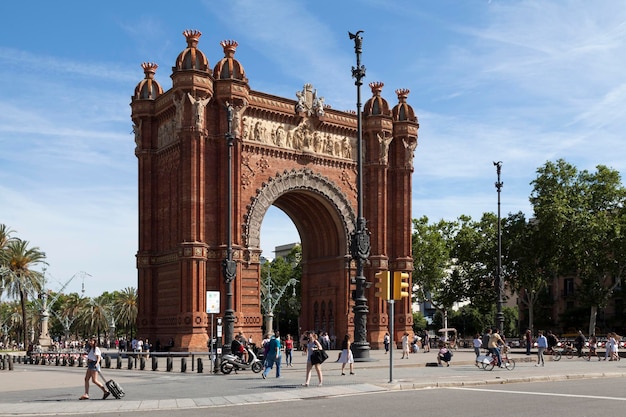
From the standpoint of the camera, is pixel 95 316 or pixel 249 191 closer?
pixel 249 191

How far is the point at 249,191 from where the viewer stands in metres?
51.7

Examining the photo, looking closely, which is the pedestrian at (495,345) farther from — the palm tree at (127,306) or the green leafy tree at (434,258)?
the palm tree at (127,306)

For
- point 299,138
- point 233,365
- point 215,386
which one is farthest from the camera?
point 299,138

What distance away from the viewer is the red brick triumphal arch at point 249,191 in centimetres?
4822

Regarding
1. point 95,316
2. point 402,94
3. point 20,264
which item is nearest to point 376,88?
point 402,94

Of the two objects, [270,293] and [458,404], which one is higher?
[458,404]

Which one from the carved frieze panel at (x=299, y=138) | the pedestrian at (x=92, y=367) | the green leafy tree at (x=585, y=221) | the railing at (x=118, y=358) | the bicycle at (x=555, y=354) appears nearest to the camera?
the pedestrian at (x=92, y=367)

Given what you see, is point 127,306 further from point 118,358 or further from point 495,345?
point 495,345

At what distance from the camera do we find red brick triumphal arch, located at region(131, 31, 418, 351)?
48219mm

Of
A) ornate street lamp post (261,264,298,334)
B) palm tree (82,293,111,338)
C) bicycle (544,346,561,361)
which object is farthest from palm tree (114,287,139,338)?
bicycle (544,346,561,361)

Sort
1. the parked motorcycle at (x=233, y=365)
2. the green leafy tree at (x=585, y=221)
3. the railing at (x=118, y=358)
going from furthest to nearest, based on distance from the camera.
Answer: the green leafy tree at (x=585, y=221) < the railing at (x=118, y=358) < the parked motorcycle at (x=233, y=365)

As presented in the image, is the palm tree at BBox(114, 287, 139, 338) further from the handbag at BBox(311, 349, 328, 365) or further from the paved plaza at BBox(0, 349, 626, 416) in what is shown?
the handbag at BBox(311, 349, 328, 365)

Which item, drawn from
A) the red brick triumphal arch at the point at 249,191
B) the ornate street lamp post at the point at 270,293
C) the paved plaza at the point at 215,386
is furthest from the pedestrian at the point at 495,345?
the ornate street lamp post at the point at 270,293

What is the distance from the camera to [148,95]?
54.1 metres
